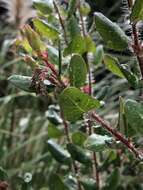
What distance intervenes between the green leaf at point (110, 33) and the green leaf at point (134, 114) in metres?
0.11

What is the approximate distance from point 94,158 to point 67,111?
405mm

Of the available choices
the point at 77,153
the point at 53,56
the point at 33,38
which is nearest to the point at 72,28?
the point at 53,56

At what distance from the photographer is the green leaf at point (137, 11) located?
67 cm

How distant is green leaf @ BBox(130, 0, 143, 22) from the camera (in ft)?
2.18

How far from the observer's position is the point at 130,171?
147cm

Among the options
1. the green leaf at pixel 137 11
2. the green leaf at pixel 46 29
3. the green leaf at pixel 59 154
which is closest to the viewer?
the green leaf at pixel 137 11

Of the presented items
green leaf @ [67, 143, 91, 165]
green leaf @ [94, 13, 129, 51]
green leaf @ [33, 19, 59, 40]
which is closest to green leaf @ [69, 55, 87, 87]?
green leaf @ [94, 13, 129, 51]

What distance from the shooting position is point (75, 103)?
0.71 m

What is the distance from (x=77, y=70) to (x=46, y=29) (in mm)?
185

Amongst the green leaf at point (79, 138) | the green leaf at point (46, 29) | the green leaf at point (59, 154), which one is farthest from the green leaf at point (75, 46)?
the green leaf at point (59, 154)

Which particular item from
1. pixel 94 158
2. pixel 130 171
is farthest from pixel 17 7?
pixel 94 158

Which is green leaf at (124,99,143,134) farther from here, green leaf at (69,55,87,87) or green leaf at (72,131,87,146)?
green leaf at (72,131,87,146)

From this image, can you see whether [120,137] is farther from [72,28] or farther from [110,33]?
[72,28]

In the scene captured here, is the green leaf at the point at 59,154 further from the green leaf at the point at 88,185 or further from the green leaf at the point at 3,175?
the green leaf at the point at 3,175
